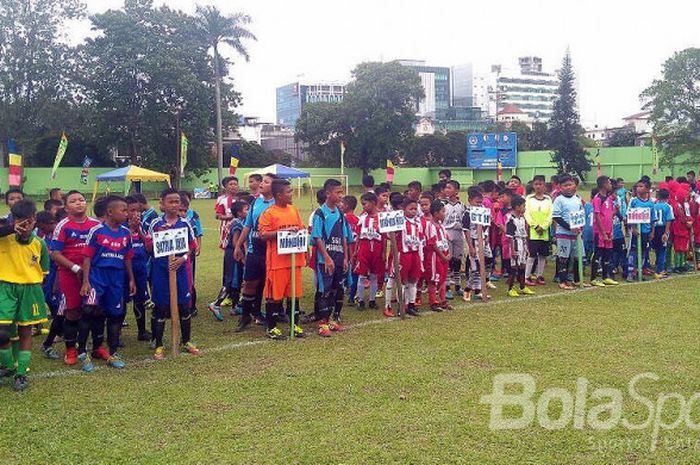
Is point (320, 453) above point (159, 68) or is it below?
below

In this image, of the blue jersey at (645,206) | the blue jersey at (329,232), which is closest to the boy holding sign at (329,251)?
the blue jersey at (329,232)

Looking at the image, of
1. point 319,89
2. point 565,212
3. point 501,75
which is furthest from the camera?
point 501,75

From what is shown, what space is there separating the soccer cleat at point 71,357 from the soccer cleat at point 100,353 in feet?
0.65

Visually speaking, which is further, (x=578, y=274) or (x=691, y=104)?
(x=691, y=104)

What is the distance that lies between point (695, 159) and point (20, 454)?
2285 inches

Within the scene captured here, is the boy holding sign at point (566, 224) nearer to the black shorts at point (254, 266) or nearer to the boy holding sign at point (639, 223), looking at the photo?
the boy holding sign at point (639, 223)

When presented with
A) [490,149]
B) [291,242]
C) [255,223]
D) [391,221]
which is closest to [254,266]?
[255,223]

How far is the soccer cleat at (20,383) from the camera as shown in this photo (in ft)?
19.0

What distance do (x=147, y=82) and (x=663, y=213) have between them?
4285 cm

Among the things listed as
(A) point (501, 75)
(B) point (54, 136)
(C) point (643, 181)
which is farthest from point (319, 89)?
(C) point (643, 181)

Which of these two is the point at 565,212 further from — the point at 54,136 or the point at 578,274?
the point at 54,136

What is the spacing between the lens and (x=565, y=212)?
10805 millimetres

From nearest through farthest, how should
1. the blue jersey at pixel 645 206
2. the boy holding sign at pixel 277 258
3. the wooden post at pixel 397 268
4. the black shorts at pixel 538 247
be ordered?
the boy holding sign at pixel 277 258, the wooden post at pixel 397 268, the black shorts at pixel 538 247, the blue jersey at pixel 645 206

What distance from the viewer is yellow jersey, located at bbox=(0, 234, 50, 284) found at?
19.3ft
